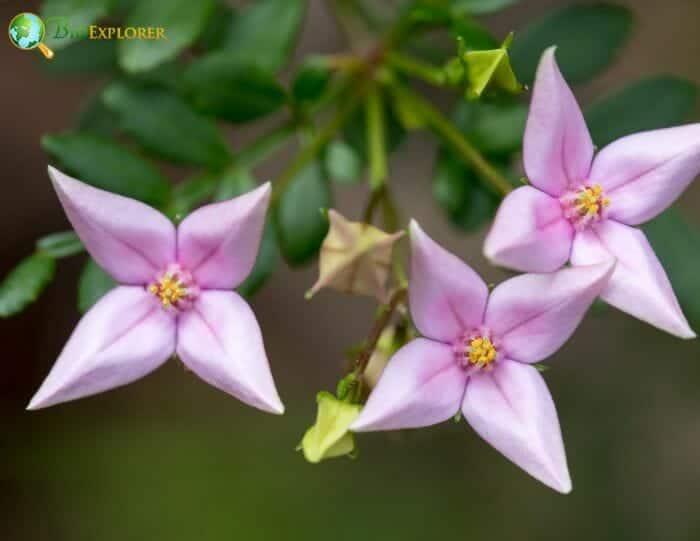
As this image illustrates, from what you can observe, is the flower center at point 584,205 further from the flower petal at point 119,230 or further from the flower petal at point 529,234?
the flower petal at point 119,230

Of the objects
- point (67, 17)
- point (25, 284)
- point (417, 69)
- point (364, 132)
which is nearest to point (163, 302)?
point (25, 284)

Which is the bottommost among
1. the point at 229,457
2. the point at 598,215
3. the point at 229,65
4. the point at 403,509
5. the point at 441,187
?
the point at 403,509

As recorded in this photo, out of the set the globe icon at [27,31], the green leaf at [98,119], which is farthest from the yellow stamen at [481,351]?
the green leaf at [98,119]

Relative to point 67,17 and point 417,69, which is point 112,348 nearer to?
point 67,17

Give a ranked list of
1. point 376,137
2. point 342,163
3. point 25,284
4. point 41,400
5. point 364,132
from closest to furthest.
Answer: point 41,400, point 25,284, point 376,137, point 364,132, point 342,163

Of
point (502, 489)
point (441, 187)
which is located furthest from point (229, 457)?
point (441, 187)

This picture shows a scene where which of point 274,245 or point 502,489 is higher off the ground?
point 274,245

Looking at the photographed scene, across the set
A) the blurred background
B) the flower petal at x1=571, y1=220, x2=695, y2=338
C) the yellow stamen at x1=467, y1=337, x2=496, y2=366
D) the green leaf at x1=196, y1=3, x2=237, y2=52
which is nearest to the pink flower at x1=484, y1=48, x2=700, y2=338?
the flower petal at x1=571, y1=220, x2=695, y2=338

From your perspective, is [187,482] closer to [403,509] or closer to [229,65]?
[403,509]
